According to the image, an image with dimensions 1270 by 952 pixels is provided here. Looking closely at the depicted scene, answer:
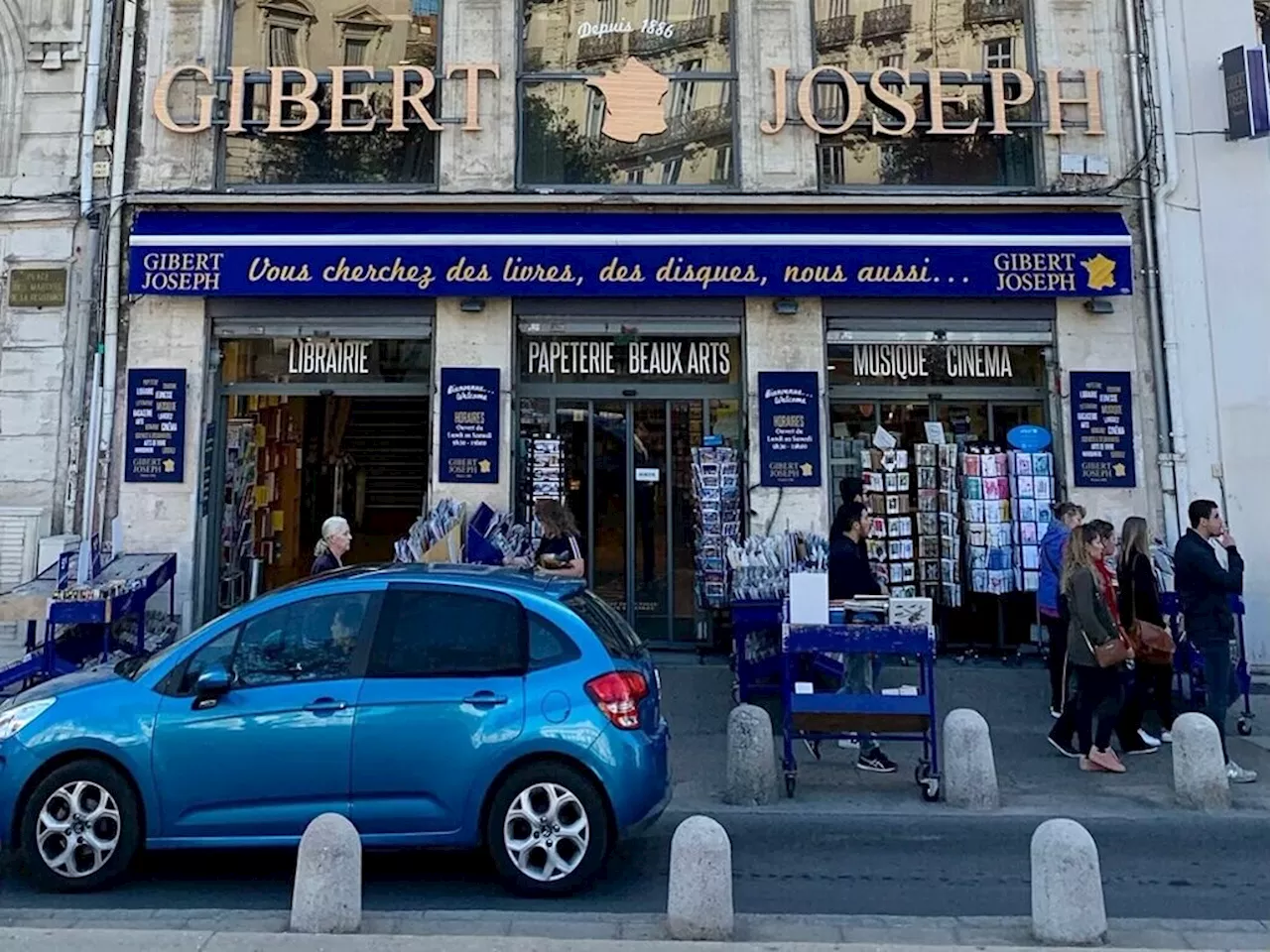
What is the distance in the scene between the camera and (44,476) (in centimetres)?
1030

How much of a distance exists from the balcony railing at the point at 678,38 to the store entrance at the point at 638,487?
4162 millimetres

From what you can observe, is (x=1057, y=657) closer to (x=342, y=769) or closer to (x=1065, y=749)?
(x=1065, y=749)

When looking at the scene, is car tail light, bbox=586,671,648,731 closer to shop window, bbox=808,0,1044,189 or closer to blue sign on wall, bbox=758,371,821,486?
blue sign on wall, bbox=758,371,821,486

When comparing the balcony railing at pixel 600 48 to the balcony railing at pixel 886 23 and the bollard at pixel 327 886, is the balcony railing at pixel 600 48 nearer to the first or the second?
the balcony railing at pixel 886 23

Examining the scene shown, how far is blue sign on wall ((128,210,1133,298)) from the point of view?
10.1m

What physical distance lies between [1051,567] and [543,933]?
6194mm

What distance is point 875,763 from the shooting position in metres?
7.57

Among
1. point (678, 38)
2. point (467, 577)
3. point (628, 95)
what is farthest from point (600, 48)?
point (467, 577)

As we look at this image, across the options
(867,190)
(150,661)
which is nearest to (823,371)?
(867,190)

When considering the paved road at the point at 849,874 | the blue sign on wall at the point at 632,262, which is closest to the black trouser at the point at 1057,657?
the paved road at the point at 849,874

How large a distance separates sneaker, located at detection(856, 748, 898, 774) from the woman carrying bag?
5.04 feet

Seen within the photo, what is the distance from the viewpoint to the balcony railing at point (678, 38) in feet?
36.7

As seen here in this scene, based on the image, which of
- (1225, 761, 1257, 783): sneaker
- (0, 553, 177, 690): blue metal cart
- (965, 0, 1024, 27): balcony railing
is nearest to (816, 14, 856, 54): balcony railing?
(965, 0, 1024, 27): balcony railing

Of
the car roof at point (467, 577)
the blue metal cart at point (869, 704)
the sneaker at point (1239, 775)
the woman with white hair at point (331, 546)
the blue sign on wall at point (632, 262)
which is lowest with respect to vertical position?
the sneaker at point (1239, 775)
